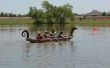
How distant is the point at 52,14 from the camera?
436 ft

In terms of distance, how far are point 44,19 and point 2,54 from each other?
101m

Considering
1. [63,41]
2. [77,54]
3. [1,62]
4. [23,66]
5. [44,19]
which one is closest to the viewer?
[23,66]

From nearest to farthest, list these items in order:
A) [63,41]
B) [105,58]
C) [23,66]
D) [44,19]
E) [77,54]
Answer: [23,66] < [105,58] < [77,54] < [63,41] < [44,19]

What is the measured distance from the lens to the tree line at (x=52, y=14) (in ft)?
436

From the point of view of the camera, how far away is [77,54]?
33031 mm

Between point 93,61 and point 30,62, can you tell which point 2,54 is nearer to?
point 30,62

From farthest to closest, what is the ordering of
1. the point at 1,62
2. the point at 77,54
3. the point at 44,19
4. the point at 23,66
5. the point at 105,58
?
the point at 44,19
the point at 77,54
the point at 105,58
the point at 1,62
the point at 23,66

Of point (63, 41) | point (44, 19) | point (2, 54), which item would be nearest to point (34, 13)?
point (44, 19)

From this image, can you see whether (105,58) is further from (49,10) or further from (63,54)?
(49,10)

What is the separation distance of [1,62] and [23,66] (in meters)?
2.42

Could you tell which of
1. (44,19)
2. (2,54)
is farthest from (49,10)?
(2,54)

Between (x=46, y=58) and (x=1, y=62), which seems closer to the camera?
(x=1, y=62)

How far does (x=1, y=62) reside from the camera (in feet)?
91.2

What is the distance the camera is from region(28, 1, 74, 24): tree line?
Answer: 133 m
